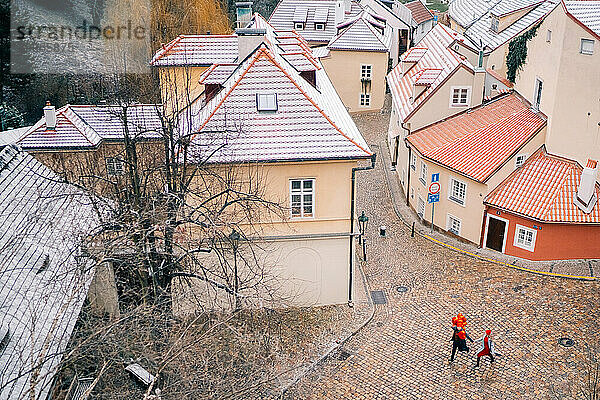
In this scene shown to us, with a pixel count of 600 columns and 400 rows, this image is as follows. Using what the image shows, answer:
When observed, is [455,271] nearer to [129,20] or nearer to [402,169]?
[402,169]

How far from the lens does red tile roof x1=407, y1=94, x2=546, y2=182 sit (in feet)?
101

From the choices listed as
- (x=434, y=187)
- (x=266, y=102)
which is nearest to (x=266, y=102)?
(x=266, y=102)

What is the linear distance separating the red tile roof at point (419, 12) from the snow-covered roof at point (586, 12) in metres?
39.5

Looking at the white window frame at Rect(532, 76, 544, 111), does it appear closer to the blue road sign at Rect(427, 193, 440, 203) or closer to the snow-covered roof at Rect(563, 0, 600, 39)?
the snow-covered roof at Rect(563, 0, 600, 39)

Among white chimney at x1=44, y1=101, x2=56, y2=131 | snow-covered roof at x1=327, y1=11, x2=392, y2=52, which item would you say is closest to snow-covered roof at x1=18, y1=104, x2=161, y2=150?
white chimney at x1=44, y1=101, x2=56, y2=131

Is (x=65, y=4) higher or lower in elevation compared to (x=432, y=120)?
higher

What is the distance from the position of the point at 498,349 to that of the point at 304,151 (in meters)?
10.2

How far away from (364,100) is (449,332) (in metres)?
33.0

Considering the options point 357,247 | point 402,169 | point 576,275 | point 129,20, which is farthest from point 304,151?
point 129,20

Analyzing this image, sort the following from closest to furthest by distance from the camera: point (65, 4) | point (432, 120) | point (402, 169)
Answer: point (432, 120) → point (402, 169) → point (65, 4)

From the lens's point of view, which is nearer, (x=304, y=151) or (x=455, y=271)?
(x=304, y=151)

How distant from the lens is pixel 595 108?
94.7ft

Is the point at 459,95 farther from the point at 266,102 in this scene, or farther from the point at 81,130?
the point at 81,130

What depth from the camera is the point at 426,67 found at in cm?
3938
